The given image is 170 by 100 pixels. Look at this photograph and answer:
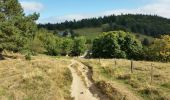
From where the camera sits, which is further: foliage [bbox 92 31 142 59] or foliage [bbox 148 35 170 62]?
foliage [bbox 148 35 170 62]

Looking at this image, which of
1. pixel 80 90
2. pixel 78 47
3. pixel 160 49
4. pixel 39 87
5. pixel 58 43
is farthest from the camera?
pixel 78 47

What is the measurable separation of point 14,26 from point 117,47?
5584 centimetres

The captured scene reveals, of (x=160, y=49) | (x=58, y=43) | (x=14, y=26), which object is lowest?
(x=160, y=49)

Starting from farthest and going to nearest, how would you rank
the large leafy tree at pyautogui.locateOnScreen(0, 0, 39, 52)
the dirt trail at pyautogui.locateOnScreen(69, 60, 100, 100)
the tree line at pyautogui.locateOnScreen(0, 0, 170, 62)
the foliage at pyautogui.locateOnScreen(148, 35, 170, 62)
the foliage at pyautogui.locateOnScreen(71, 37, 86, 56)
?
1. the foliage at pyautogui.locateOnScreen(71, 37, 86, 56)
2. the foliage at pyautogui.locateOnScreen(148, 35, 170, 62)
3. the tree line at pyautogui.locateOnScreen(0, 0, 170, 62)
4. the large leafy tree at pyautogui.locateOnScreen(0, 0, 39, 52)
5. the dirt trail at pyautogui.locateOnScreen(69, 60, 100, 100)

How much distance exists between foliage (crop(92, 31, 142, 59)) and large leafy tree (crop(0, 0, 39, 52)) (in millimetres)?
49051

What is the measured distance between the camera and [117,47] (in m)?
112

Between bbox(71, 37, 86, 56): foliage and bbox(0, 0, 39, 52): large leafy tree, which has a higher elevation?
bbox(0, 0, 39, 52): large leafy tree

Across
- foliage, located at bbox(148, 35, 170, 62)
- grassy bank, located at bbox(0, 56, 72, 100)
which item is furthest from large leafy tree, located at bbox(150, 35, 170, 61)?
grassy bank, located at bbox(0, 56, 72, 100)

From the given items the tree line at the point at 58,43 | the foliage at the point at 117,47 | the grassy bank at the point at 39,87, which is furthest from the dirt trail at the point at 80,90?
the foliage at the point at 117,47

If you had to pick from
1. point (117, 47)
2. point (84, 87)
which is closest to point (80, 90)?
point (84, 87)

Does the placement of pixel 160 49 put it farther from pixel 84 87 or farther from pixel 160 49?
pixel 84 87

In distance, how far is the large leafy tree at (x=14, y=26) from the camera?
191 feet

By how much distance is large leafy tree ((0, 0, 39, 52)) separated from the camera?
58.3m

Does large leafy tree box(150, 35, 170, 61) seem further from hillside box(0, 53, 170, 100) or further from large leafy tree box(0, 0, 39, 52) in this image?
hillside box(0, 53, 170, 100)
